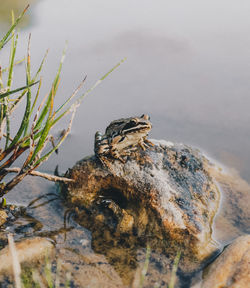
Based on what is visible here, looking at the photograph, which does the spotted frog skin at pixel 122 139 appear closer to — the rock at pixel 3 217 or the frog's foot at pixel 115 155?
the frog's foot at pixel 115 155

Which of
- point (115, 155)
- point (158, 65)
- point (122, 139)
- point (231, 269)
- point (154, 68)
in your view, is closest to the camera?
point (231, 269)

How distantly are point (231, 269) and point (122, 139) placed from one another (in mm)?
2043

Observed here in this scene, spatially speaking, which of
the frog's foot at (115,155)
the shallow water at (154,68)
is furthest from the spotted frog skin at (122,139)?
the shallow water at (154,68)

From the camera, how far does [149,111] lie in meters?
6.94

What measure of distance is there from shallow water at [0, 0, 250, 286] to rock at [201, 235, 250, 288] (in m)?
1.83

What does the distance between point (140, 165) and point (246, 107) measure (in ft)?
11.8

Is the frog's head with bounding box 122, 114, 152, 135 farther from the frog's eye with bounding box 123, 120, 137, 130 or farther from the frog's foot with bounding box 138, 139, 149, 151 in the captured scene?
the frog's foot with bounding box 138, 139, 149, 151

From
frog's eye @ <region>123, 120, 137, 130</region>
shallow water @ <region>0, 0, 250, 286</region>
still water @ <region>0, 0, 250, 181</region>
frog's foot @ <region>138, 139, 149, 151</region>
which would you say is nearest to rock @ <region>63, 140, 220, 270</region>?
frog's foot @ <region>138, 139, 149, 151</region>

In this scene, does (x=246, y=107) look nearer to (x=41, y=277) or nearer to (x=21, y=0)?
(x=41, y=277)

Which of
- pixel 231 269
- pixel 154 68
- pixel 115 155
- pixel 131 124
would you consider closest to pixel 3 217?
pixel 115 155

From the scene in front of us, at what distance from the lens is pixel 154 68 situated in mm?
8727

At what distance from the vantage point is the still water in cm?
645

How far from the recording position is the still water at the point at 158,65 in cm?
645

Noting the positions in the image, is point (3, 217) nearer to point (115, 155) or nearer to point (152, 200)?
point (115, 155)
